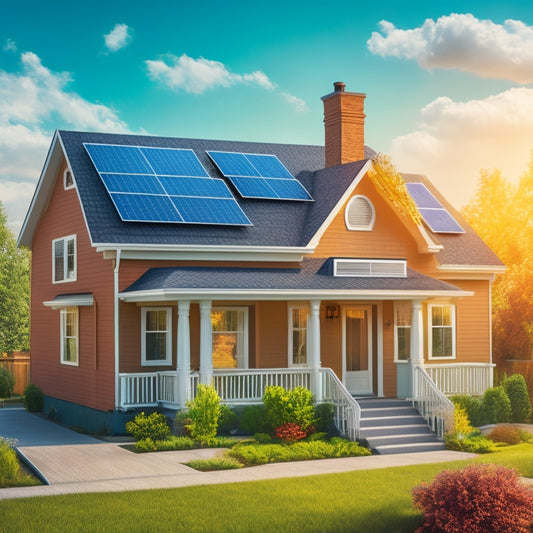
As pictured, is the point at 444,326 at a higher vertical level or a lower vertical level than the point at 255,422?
higher

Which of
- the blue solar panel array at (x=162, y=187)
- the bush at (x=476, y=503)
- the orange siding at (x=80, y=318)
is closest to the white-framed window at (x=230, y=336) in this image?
the blue solar panel array at (x=162, y=187)

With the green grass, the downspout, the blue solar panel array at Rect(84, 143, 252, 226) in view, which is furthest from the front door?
the green grass

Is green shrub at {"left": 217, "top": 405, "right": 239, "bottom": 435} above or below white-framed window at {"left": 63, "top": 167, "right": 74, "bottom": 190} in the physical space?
below

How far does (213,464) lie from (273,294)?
522 centimetres

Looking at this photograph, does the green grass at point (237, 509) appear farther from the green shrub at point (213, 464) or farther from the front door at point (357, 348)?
the front door at point (357, 348)

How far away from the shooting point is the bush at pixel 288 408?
795 inches

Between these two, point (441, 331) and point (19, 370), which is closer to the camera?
point (441, 331)

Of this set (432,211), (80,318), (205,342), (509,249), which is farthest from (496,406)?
(509,249)

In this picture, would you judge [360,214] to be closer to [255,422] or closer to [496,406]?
[496,406]

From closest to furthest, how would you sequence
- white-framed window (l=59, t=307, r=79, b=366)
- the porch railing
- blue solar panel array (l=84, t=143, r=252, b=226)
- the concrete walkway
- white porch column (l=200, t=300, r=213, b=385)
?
the concrete walkway < white porch column (l=200, t=300, r=213, b=385) < the porch railing < blue solar panel array (l=84, t=143, r=252, b=226) < white-framed window (l=59, t=307, r=79, b=366)

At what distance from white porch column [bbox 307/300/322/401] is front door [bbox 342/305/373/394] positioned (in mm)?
2401

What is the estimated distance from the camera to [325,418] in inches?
819

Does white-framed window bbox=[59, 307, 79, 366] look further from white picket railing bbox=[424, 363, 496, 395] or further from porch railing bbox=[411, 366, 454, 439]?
white picket railing bbox=[424, 363, 496, 395]

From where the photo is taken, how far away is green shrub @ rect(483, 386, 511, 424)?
23.5m
